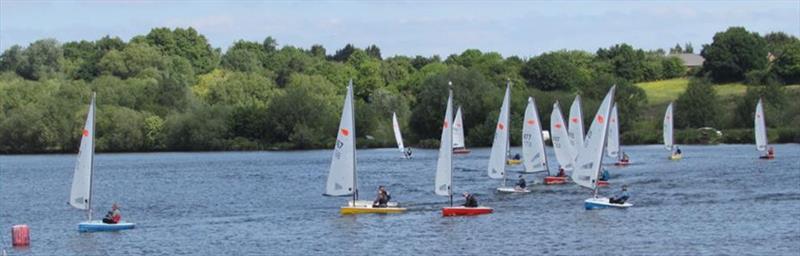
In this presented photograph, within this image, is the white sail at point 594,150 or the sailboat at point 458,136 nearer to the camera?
the white sail at point 594,150

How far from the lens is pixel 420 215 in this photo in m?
69.6

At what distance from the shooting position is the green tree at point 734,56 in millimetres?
192750

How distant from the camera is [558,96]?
16212cm

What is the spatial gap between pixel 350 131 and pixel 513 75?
129m

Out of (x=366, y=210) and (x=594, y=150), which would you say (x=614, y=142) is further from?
(x=366, y=210)

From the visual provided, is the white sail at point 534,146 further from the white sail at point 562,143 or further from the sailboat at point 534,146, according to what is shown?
the white sail at point 562,143

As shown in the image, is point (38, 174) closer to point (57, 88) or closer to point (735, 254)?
point (57, 88)

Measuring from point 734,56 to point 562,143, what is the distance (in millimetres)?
107758

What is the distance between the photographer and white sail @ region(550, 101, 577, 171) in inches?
3617

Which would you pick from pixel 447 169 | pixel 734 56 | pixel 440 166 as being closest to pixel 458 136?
pixel 734 56

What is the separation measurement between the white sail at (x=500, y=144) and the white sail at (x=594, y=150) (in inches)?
236

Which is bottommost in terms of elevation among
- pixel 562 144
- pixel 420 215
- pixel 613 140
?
pixel 420 215

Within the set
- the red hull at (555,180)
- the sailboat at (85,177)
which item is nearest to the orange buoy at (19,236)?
the sailboat at (85,177)

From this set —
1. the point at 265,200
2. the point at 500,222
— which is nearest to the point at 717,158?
the point at 265,200
